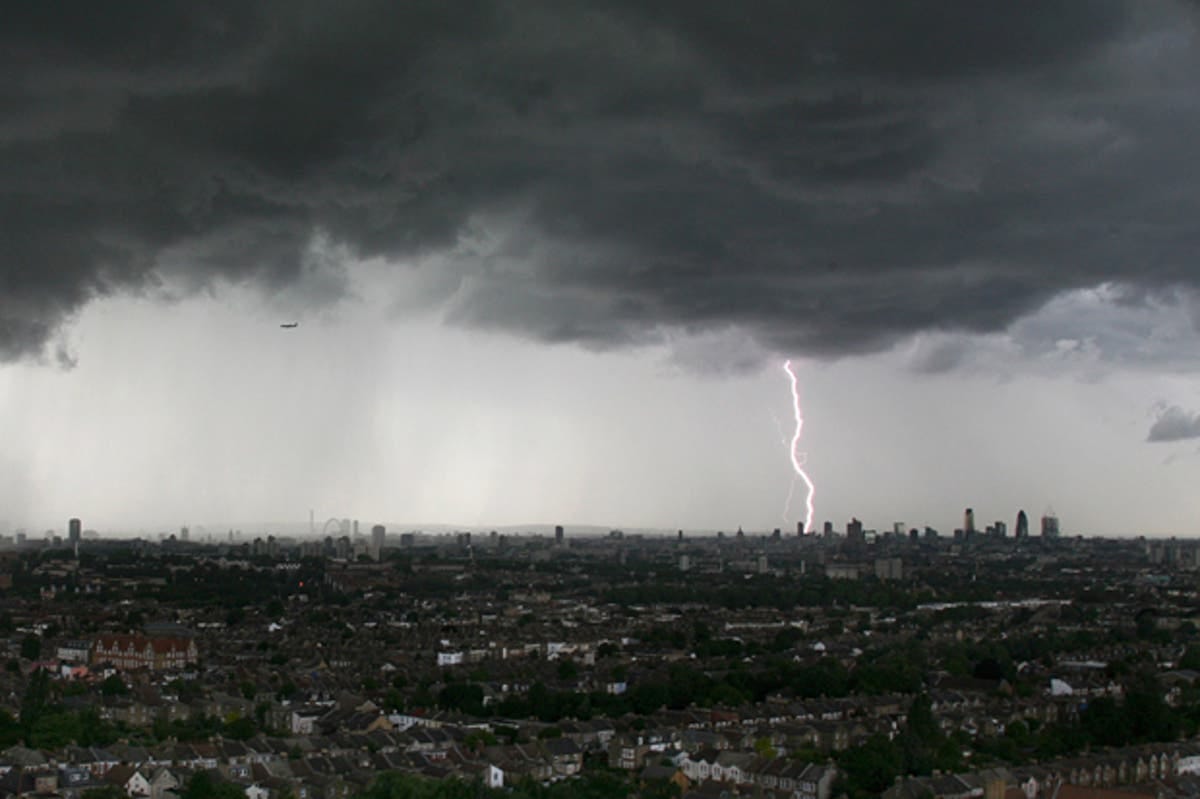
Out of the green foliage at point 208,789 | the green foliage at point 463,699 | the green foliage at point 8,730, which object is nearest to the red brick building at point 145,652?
the green foliage at point 463,699

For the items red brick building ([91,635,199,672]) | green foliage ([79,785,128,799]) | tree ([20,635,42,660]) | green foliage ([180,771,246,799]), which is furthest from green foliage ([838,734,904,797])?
tree ([20,635,42,660])

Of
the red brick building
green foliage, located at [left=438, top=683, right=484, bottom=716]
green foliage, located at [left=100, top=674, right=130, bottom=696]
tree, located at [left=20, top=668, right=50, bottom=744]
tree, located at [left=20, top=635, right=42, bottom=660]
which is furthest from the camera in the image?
tree, located at [left=20, top=635, right=42, bottom=660]

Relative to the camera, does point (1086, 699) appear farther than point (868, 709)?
Yes

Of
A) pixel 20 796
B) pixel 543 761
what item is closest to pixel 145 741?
pixel 20 796

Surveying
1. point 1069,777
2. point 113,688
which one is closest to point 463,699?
point 113,688

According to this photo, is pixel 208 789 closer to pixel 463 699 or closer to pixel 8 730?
pixel 8 730

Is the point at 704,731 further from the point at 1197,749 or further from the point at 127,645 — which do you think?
the point at 127,645

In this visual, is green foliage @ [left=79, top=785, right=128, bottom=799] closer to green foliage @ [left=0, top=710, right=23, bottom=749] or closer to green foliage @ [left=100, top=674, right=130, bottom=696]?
green foliage @ [left=0, top=710, right=23, bottom=749]

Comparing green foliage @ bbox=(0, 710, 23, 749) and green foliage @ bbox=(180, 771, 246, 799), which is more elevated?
green foliage @ bbox=(180, 771, 246, 799)
